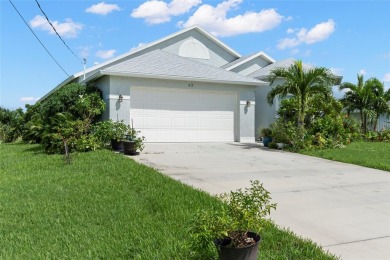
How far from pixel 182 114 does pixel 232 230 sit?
12633mm

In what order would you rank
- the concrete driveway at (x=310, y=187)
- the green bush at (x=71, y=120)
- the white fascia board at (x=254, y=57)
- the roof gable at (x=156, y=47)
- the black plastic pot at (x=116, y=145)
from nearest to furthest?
the concrete driveway at (x=310, y=187) < the green bush at (x=71, y=120) < the black plastic pot at (x=116, y=145) < the roof gable at (x=156, y=47) < the white fascia board at (x=254, y=57)

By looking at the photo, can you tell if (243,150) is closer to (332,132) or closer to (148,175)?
(332,132)

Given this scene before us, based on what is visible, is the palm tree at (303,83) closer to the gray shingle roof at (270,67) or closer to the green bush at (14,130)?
the gray shingle roof at (270,67)

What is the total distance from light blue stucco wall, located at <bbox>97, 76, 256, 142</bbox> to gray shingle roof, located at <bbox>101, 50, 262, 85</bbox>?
1.17ft

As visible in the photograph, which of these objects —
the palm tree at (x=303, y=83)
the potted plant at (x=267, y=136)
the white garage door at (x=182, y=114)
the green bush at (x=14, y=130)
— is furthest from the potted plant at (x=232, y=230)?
the green bush at (x=14, y=130)

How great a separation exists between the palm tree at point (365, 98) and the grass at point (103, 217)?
16.7 meters

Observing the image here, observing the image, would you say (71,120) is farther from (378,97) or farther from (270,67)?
(378,97)

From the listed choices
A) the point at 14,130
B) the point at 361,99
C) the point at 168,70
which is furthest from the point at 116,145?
the point at 361,99

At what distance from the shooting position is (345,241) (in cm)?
413

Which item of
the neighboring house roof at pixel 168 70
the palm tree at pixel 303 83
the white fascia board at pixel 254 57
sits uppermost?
the white fascia board at pixel 254 57

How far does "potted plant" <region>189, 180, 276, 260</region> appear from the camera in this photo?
10.1 feet

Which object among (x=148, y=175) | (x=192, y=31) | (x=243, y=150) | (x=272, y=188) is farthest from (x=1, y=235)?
(x=192, y=31)

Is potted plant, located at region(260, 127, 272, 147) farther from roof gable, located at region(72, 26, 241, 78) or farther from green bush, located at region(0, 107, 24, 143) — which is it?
green bush, located at region(0, 107, 24, 143)

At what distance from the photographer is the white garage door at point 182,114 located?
14.8 metres
